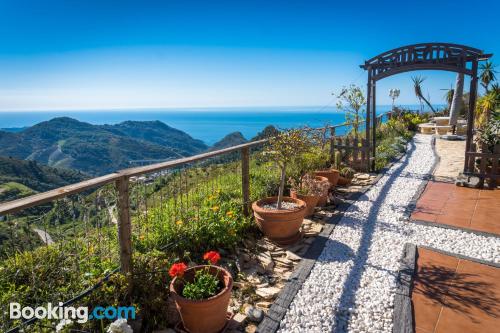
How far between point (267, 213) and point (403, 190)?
390 centimetres

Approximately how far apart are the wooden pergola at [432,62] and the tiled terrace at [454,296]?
4.12 meters

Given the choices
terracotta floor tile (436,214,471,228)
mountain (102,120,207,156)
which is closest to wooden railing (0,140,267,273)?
terracotta floor tile (436,214,471,228)

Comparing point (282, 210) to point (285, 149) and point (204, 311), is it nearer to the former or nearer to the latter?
point (285, 149)

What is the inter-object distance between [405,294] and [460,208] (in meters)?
3.25

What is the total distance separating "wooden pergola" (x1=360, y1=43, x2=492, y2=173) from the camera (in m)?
6.35

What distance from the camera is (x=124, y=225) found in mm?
2512

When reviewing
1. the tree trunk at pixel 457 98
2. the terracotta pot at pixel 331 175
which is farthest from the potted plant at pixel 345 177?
the tree trunk at pixel 457 98

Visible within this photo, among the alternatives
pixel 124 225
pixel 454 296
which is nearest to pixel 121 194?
pixel 124 225

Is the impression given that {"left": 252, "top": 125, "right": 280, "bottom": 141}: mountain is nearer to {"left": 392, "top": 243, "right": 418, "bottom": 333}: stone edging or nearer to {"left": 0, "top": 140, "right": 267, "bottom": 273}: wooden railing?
{"left": 0, "top": 140, "right": 267, "bottom": 273}: wooden railing

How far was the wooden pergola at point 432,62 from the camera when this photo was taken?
6.35 metres

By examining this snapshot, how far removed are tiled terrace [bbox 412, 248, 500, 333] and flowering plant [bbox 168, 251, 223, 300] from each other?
168 centimetres

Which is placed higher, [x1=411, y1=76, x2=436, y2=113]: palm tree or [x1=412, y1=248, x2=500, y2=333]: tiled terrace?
[x1=411, y1=76, x2=436, y2=113]: palm tree

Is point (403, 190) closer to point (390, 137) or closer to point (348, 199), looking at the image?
point (348, 199)

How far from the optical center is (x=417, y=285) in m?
3.02
